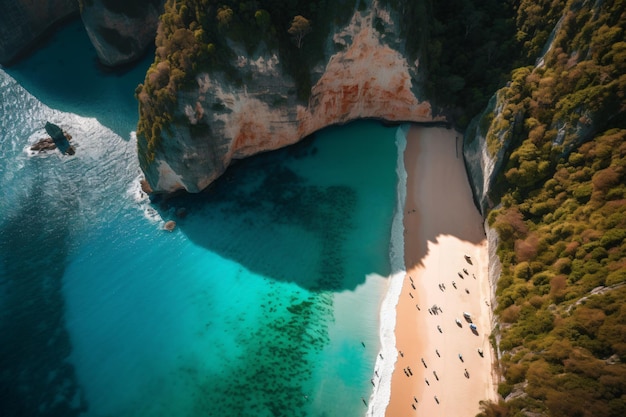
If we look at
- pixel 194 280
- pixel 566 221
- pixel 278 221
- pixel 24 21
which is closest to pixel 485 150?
pixel 566 221

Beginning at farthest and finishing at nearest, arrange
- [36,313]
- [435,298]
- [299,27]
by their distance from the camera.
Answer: [299,27] → [36,313] → [435,298]

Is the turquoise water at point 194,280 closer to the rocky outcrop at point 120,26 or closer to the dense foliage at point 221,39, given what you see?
the dense foliage at point 221,39

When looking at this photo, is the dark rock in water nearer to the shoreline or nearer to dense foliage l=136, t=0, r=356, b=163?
dense foliage l=136, t=0, r=356, b=163

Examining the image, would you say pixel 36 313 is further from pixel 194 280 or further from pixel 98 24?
pixel 98 24

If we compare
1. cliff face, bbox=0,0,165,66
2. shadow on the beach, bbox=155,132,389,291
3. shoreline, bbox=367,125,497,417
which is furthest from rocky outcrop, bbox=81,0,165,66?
shoreline, bbox=367,125,497,417

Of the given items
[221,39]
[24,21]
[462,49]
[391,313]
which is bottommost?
[391,313]

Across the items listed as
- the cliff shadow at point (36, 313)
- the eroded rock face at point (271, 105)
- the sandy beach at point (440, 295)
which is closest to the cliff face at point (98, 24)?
the cliff shadow at point (36, 313)

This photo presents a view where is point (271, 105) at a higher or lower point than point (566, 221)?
higher
